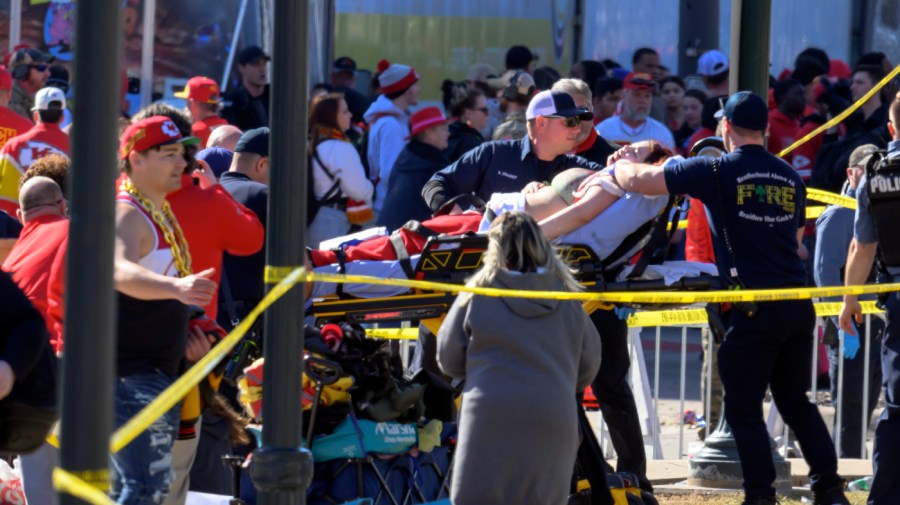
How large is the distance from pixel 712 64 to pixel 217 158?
6.67 metres

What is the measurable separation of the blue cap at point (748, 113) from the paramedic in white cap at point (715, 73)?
273 inches

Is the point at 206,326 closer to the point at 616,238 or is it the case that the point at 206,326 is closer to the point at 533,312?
the point at 533,312

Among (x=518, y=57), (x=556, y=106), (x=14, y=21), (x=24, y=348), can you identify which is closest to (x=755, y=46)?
(x=556, y=106)

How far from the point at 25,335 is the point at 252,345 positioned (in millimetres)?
2270

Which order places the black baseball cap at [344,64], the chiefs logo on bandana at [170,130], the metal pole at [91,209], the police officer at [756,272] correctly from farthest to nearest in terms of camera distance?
1. the black baseball cap at [344,64]
2. the police officer at [756,272]
3. the chiefs logo on bandana at [170,130]
4. the metal pole at [91,209]

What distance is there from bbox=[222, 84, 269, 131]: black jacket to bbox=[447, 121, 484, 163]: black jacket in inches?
69.3

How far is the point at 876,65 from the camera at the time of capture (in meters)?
12.6

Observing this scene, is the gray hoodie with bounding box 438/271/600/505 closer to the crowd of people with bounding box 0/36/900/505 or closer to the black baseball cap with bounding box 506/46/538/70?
the crowd of people with bounding box 0/36/900/505

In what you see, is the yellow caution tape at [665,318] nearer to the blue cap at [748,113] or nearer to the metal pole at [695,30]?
the blue cap at [748,113]

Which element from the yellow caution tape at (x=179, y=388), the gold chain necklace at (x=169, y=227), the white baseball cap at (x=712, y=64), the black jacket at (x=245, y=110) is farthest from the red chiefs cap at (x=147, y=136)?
the white baseball cap at (x=712, y=64)

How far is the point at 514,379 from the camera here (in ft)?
17.4

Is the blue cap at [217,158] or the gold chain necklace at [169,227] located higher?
the blue cap at [217,158]

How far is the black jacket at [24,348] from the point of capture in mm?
4039

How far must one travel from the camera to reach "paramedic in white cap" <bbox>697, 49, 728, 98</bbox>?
13.4m
